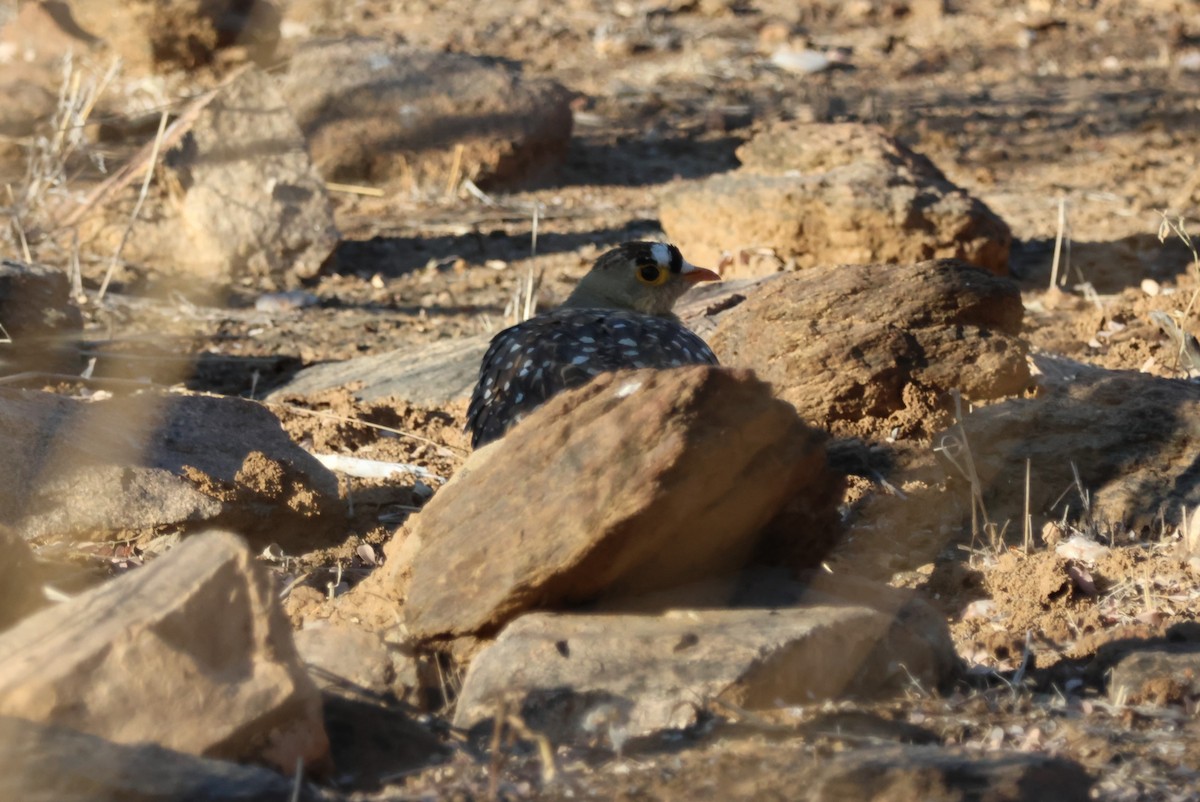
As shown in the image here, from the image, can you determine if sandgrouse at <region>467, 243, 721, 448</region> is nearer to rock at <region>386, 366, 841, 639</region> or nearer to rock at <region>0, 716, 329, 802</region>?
rock at <region>386, 366, 841, 639</region>

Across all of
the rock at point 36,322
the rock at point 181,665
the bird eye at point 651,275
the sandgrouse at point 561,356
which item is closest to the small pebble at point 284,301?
the rock at point 36,322

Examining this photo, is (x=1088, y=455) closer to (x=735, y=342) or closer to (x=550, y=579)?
(x=735, y=342)

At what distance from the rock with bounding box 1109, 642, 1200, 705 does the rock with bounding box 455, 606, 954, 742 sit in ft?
1.36

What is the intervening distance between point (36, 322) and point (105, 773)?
505 centimetres

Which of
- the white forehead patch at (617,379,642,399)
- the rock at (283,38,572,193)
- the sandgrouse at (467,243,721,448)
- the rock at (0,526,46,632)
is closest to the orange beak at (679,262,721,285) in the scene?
the sandgrouse at (467,243,721,448)

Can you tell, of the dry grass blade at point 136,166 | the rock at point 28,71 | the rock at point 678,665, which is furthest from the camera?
the rock at point 28,71

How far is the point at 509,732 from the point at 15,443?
7.81ft

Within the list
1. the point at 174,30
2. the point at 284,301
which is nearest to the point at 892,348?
the point at 284,301

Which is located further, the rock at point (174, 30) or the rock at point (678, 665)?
the rock at point (174, 30)

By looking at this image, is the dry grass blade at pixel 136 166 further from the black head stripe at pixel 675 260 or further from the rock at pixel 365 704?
the rock at pixel 365 704

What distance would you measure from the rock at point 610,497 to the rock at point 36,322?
13.0ft

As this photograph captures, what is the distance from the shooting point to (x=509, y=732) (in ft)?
10.9

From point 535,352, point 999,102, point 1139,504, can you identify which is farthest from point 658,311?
point 999,102

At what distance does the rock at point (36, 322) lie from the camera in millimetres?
7238
